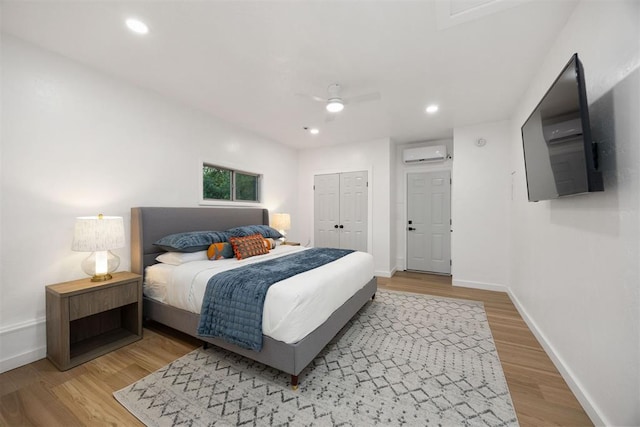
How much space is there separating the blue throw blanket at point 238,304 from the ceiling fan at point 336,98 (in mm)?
1836

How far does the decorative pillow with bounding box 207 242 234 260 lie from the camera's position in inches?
111

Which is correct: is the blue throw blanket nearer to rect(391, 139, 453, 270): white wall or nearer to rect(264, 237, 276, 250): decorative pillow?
rect(264, 237, 276, 250): decorative pillow

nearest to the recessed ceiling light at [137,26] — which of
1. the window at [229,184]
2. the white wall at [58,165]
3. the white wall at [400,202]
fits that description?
the white wall at [58,165]

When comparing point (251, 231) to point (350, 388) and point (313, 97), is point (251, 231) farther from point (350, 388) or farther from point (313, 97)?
point (350, 388)

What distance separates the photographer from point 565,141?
5.05 ft

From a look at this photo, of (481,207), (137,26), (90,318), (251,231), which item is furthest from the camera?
(481,207)

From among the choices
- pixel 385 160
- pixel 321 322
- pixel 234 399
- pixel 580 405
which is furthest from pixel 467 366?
pixel 385 160

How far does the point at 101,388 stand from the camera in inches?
69.0

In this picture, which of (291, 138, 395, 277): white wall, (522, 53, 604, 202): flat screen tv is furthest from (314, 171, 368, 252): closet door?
(522, 53, 604, 202): flat screen tv

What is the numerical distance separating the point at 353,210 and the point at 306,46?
3310 mm

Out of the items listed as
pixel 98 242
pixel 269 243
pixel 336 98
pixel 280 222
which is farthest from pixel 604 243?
pixel 280 222

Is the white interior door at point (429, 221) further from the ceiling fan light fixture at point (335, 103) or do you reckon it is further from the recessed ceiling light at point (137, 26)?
the recessed ceiling light at point (137, 26)

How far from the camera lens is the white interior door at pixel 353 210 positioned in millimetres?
4891

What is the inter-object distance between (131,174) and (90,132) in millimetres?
503
